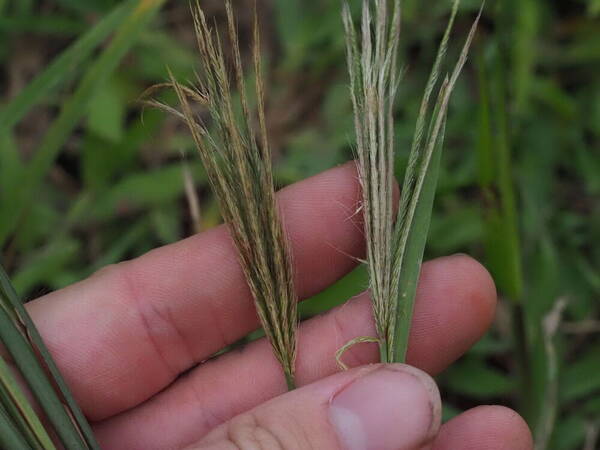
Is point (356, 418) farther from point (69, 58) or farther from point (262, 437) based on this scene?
point (69, 58)

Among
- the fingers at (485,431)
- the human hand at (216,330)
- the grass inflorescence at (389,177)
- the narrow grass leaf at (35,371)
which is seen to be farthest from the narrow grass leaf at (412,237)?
the narrow grass leaf at (35,371)

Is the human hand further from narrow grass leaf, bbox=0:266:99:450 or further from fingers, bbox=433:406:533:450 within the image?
narrow grass leaf, bbox=0:266:99:450

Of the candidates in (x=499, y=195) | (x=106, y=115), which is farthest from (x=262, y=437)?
(x=106, y=115)

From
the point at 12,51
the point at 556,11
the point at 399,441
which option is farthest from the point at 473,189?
the point at 12,51

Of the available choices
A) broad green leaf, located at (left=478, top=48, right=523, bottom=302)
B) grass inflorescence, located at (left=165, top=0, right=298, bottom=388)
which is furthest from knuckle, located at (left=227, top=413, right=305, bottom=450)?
broad green leaf, located at (left=478, top=48, right=523, bottom=302)

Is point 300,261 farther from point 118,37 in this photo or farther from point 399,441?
point 118,37

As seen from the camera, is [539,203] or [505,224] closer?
[505,224]
